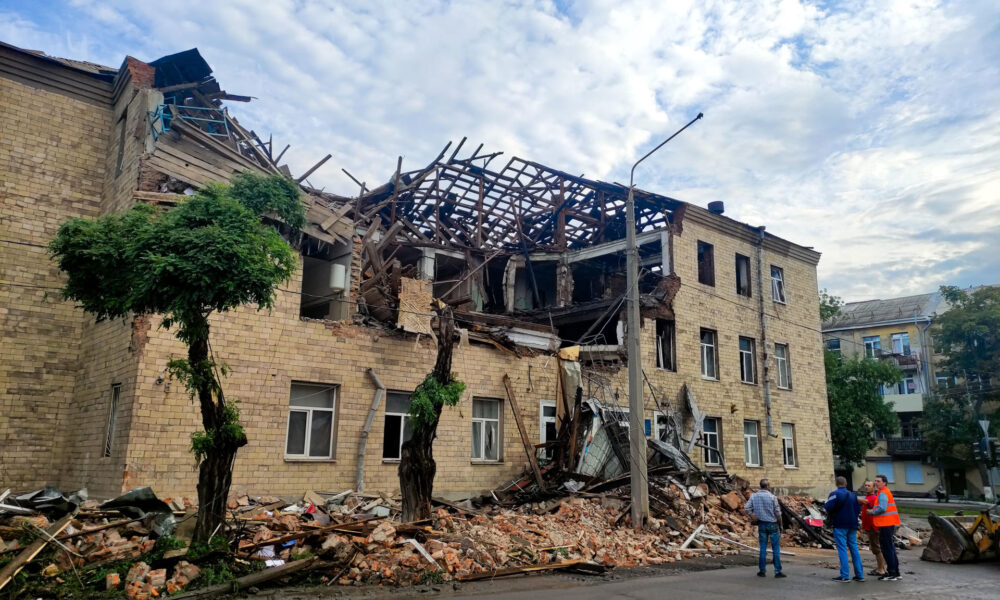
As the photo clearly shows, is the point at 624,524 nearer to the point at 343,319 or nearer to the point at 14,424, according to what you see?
the point at 343,319

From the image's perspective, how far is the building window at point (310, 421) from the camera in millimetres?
14836

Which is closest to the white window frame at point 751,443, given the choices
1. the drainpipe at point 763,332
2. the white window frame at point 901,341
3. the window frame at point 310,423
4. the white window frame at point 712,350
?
the drainpipe at point 763,332

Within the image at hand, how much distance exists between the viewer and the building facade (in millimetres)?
44312

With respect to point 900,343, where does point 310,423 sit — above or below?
below

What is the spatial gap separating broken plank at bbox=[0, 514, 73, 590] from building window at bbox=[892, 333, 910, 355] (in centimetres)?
5244

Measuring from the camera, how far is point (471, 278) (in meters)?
24.3

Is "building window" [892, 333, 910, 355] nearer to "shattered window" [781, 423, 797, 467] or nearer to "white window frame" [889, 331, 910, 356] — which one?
"white window frame" [889, 331, 910, 356]

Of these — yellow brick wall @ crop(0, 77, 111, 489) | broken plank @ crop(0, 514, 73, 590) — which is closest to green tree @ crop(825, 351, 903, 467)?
yellow brick wall @ crop(0, 77, 111, 489)

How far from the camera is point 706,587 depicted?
994cm

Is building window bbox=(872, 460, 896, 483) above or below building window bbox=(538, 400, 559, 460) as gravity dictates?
below

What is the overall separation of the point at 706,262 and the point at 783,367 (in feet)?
18.8

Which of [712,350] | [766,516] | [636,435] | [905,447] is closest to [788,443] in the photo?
[712,350]

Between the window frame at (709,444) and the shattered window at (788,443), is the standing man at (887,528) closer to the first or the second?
the window frame at (709,444)

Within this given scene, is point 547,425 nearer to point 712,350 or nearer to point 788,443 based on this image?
point 712,350
